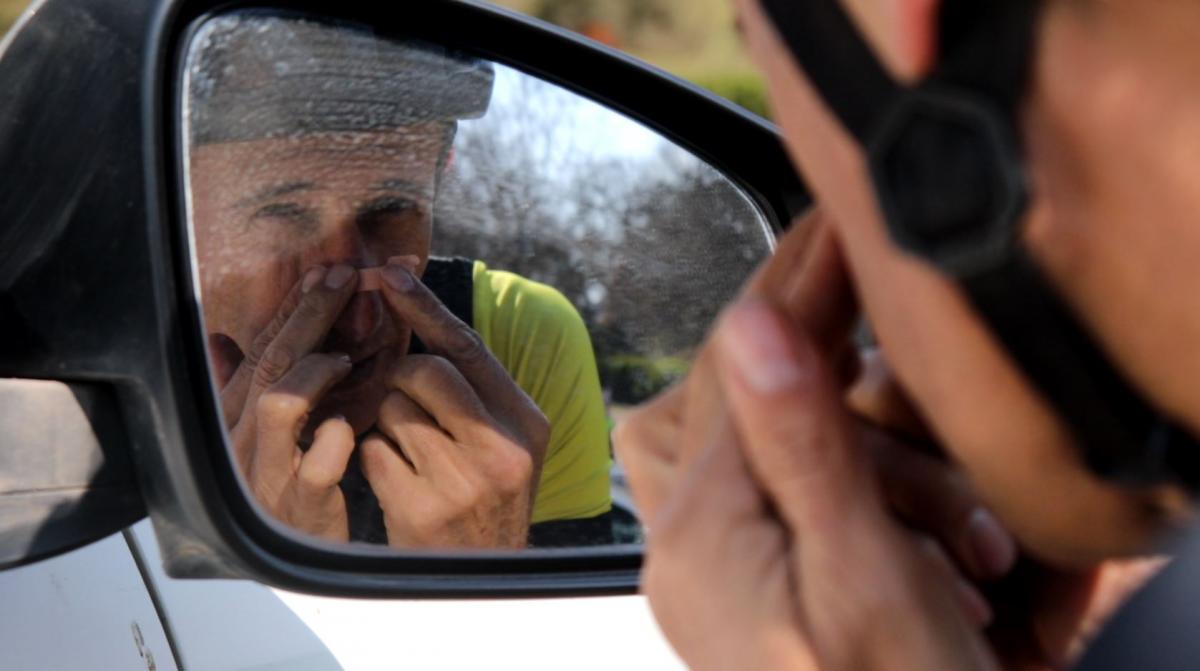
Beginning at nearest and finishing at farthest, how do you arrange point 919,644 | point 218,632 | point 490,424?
point 919,644
point 218,632
point 490,424

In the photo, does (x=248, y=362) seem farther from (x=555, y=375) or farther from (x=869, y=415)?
(x=869, y=415)

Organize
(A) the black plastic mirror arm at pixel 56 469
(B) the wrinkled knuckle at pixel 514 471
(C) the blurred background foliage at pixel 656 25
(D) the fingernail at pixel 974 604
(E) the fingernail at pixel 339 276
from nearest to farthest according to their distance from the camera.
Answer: (D) the fingernail at pixel 974 604 → (A) the black plastic mirror arm at pixel 56 469 → (E) the fingernail at pixel 339 276 → (B) the wrinkled knuckle at pixel 514 471 → (C) the blurred background foliage at pixel 656 25

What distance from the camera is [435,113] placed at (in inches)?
86.4

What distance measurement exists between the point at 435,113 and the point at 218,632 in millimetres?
809

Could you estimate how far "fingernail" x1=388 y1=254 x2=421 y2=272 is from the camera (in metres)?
2.10

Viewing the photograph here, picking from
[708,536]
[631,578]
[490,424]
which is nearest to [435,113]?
[490,424]

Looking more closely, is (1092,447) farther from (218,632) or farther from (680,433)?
(218,632)

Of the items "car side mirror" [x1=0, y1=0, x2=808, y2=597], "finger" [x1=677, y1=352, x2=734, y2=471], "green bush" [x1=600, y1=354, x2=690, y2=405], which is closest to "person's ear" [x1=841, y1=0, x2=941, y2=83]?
"finger" [x1=677, y1=352, x2=734, y2=471]

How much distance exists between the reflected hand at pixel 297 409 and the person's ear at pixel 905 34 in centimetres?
116

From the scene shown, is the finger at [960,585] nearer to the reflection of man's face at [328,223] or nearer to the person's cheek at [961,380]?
the person's cheek at [961,380]

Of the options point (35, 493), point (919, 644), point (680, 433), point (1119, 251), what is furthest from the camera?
Answer: point (35, 493)

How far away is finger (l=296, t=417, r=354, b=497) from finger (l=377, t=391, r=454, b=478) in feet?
0.19

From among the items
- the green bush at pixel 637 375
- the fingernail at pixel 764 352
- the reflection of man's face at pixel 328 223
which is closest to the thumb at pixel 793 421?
the fingernail at pixel 764 352

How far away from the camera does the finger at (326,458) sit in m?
1.97
